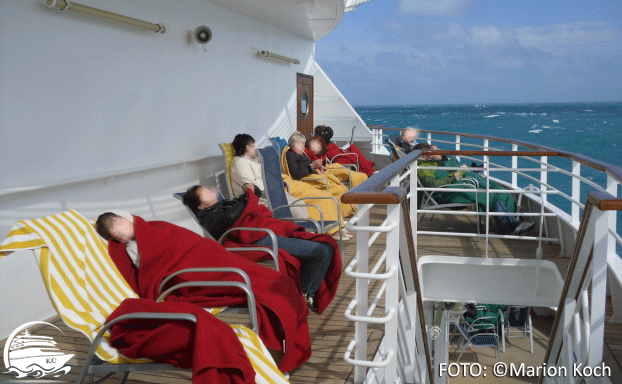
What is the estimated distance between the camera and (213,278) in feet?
8.21

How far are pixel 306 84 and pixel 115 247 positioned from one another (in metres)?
7.12

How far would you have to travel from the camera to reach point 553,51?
67.9 metres

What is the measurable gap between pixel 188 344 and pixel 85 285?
0.58 meters

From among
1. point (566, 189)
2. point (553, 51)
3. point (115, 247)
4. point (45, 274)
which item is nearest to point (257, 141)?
point (115, 247)

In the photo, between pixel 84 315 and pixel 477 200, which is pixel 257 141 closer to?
pixel 477 200

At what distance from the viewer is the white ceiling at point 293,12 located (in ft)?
18.4

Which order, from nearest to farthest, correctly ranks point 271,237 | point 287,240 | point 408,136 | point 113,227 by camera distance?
point 113,227 → point 271,237 → point 287,240 → point 408,136

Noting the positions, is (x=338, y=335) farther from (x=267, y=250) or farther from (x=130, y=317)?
(x=130, y=317)

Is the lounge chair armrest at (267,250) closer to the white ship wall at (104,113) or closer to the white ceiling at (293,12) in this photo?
the white ship wall at (104,113)

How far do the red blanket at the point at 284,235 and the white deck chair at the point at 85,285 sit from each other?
841 mm

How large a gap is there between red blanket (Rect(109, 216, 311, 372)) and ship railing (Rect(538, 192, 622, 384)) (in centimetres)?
113

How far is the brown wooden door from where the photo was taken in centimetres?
886

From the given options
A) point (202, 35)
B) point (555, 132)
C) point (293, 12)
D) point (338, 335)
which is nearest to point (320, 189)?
point (202, 35)

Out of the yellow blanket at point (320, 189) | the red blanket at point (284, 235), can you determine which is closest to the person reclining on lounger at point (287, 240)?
the red blanket at point (284, 235)
